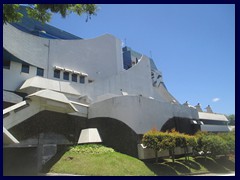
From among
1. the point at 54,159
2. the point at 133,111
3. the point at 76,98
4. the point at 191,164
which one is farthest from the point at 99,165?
the point at 76,98

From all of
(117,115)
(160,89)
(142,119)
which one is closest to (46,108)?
(117,115)

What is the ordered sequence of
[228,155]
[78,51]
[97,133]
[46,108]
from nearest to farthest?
[46,108] → [97,133] → [228,155] → [78,51]

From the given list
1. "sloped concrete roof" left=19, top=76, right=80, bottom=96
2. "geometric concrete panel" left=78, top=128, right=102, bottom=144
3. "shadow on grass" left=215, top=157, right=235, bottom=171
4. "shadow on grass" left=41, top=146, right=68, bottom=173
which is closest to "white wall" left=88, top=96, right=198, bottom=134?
"geometric concrete panel" left=78, top=128, right=102, bottom=144

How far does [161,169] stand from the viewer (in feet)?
46.1

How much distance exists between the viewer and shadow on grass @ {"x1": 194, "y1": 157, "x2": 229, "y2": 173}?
54.1 feet

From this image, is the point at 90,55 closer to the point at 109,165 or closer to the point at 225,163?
the point at 225,163

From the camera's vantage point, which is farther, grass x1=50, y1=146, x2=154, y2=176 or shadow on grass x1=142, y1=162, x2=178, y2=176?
shadow on grass x1=142, y1=162, x2=178, y2=176

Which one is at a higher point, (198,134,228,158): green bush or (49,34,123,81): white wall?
(49,34,123,81): white wall

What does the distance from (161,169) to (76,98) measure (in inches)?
521

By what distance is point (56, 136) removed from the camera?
15672 mm

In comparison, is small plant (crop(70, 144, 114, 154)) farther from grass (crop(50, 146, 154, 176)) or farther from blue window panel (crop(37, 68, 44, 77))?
blue window panel (crop(37, 68, 44, 77))

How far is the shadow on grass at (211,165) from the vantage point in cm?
1649

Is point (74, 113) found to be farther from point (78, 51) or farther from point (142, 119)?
point (78, 51)
